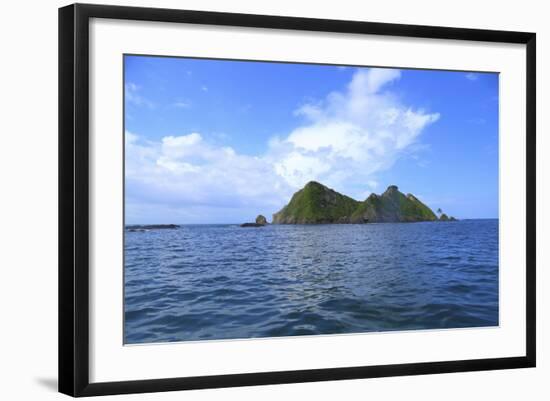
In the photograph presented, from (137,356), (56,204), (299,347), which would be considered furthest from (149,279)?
(299,347)

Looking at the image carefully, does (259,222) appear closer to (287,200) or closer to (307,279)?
(287,200)

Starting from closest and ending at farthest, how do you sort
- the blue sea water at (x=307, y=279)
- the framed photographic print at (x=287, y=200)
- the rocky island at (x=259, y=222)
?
1. the framed photographic print at (x=287, y=200)
2. the blue sea water at (x=307, y=279)
3. the rocky island at (x=259, y=222)

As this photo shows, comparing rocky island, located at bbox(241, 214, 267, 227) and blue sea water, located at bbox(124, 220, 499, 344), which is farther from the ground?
rocky island, located at bbox(241, 214, 267, 227)

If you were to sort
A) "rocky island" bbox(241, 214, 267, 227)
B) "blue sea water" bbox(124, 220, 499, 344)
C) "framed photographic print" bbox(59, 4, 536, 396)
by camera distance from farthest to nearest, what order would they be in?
1. "rocky island" bbox(241, 214, 267, 227)
2. "blue sea water" bbox(124, 220, 499, 344)
3. "framed photographic print" bbox(59, 4, 536, 396)

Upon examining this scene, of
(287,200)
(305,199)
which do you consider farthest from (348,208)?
(287,200)

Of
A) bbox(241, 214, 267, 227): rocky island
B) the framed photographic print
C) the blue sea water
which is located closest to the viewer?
the framed photographic print

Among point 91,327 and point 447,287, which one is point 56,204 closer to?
point 91,327
